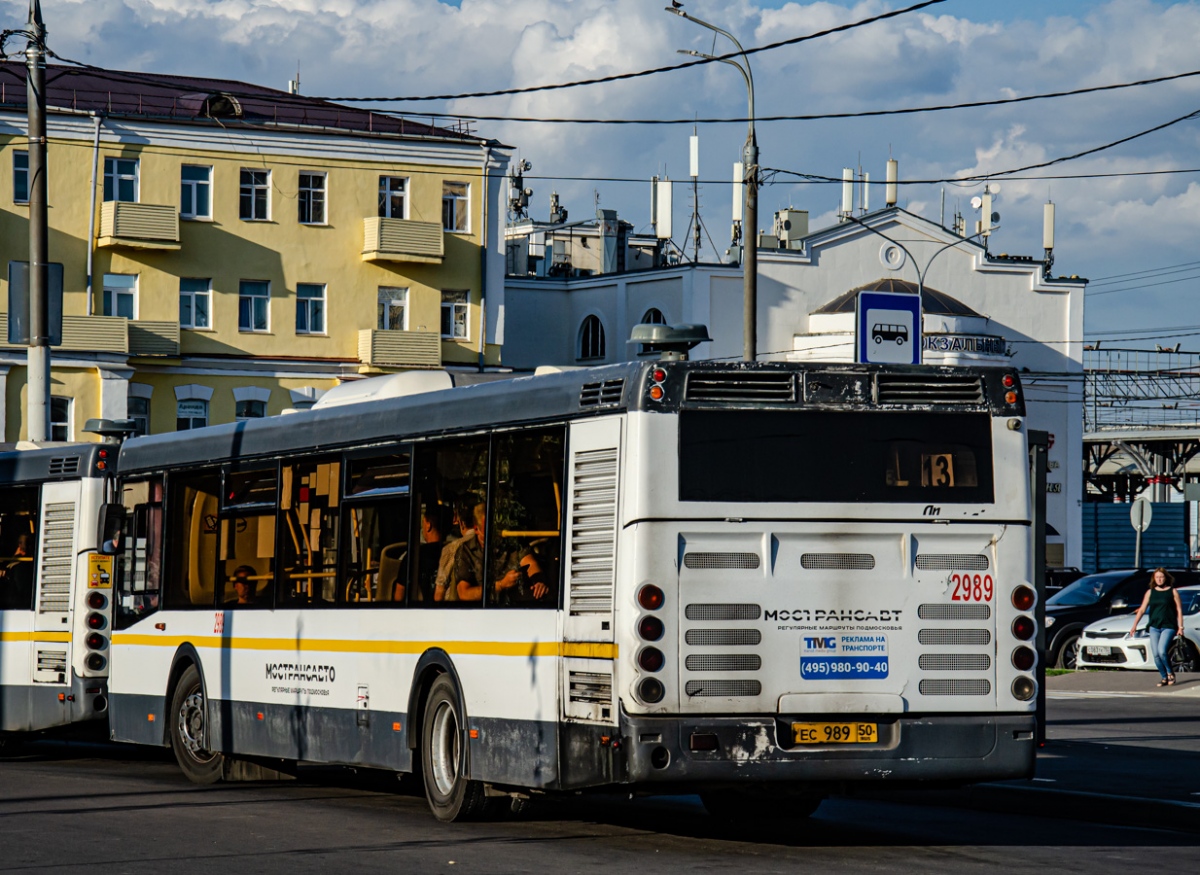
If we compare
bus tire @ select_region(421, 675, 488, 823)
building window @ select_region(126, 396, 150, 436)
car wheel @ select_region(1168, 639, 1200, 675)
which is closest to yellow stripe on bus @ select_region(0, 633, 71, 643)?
bus tire @ select_region(421, 675, 488, 823)

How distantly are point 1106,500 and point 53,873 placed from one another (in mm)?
76025

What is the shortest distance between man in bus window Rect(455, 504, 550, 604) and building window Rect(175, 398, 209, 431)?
141ft

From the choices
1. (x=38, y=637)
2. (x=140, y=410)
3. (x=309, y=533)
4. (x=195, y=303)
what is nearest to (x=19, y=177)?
(x=195, y=303)

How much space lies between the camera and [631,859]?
10.3 meters

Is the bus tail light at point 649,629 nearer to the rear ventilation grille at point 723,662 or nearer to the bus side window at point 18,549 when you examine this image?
the rear ventilation grille at point 723,662

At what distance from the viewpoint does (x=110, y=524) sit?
16.3 metres

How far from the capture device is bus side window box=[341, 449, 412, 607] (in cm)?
1261

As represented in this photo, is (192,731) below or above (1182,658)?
above

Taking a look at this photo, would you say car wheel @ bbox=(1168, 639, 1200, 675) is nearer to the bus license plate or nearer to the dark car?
the dark car

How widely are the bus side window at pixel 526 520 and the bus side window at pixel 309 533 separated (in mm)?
2106

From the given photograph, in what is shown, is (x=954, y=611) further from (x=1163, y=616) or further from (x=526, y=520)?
(x=1163, y=616)

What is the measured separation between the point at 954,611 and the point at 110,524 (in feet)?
26.7

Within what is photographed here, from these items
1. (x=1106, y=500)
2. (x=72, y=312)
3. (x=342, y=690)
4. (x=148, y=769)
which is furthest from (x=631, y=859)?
(x=1106, y=500)

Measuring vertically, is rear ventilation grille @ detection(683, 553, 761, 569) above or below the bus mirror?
below
